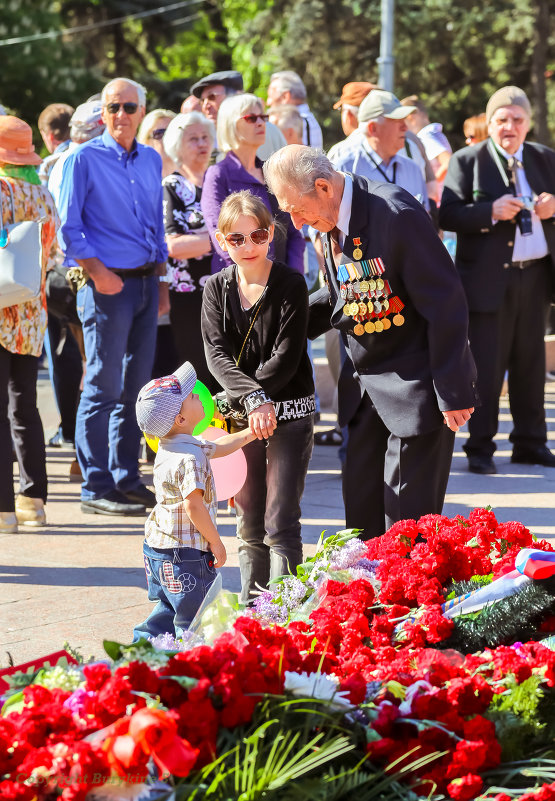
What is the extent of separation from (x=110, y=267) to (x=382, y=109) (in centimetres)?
202

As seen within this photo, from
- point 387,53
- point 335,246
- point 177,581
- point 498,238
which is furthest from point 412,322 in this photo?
point 387,53

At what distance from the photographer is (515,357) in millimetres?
8172

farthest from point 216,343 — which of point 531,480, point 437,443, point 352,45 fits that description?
point 352,45

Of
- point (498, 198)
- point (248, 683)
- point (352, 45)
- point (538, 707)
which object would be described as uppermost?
point (352, 45)

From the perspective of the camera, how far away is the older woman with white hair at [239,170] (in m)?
6.54

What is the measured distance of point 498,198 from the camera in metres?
7.77

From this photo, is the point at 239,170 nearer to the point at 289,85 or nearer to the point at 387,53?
the point at 289,85

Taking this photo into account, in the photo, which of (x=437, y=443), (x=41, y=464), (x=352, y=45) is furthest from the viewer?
(x=352, y=45)

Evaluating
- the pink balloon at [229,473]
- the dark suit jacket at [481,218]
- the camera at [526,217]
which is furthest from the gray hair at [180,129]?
the pink balloon at [229,473]

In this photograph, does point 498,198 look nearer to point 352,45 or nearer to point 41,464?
point 41,464

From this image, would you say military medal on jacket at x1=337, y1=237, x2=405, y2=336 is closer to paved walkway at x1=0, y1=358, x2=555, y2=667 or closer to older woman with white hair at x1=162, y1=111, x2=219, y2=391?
paved walkway at x1=0, y1=358, x2=555, y2=667

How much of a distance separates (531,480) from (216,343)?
362 cm

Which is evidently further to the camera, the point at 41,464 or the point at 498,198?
the point at 498,198

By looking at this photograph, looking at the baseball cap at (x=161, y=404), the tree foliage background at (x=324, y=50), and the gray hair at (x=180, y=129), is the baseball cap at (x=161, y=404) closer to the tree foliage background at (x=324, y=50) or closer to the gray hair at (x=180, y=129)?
the gray hair at (x=180, y=129)
